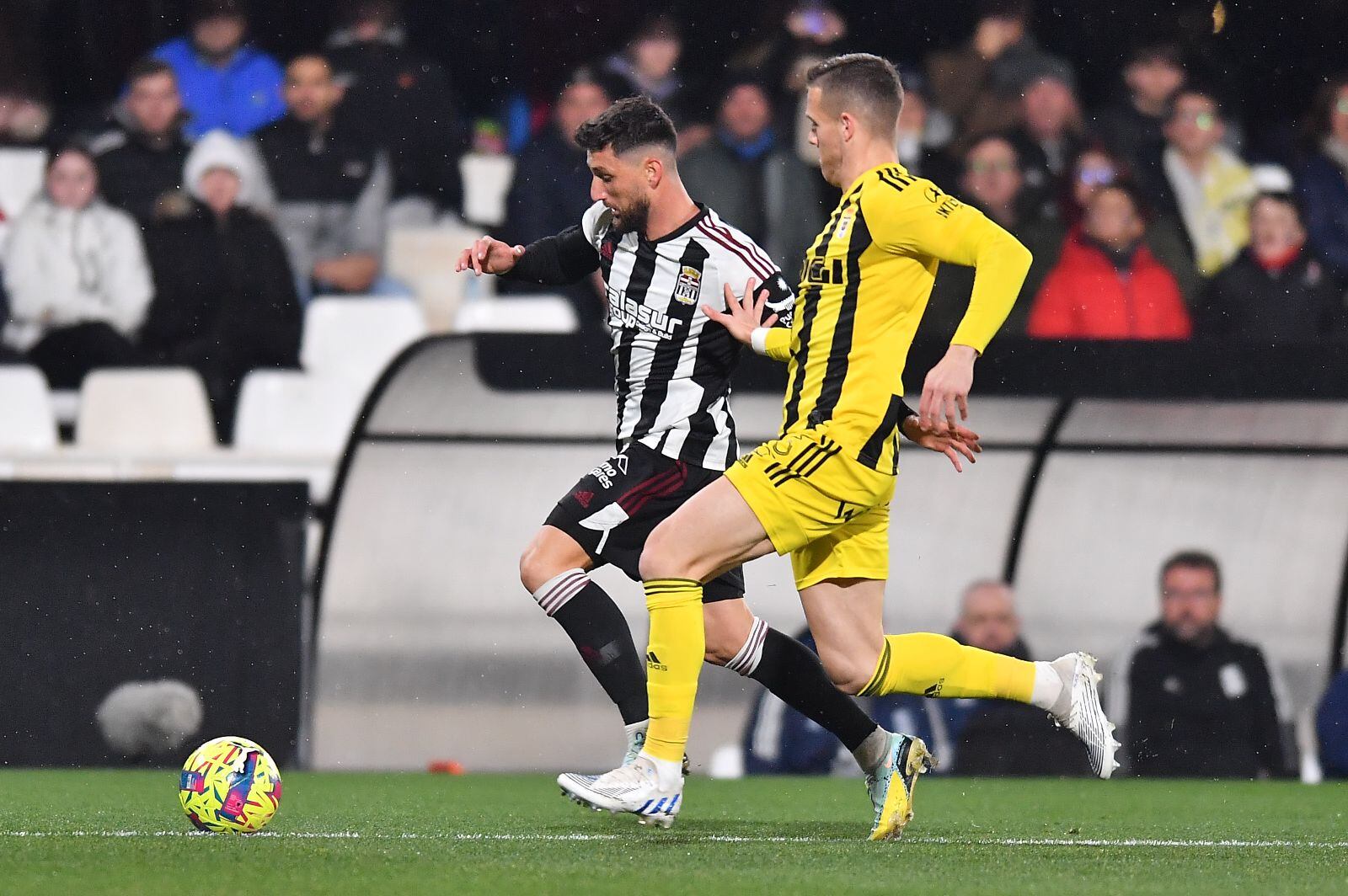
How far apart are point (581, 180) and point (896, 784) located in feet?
19.6

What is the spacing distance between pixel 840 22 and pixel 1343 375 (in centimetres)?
409

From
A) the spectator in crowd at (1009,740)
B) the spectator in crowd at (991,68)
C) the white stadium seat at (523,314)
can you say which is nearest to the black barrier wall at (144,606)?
the white stadium seat at (523,314)

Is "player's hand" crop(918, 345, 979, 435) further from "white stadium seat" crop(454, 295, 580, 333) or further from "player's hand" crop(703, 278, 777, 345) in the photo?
"white stadium seat" crop(454, 295, 580, 333)

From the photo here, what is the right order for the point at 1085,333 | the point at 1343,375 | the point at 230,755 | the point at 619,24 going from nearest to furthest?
the point at 230,755
the point at 1343,375
the point at 1085,333
the point at 619,24

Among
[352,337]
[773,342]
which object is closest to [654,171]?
[773,342]

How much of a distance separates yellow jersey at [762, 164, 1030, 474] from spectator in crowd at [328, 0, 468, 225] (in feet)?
21.0

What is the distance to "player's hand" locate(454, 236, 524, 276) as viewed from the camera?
5355mm

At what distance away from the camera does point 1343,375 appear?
27.0 feet

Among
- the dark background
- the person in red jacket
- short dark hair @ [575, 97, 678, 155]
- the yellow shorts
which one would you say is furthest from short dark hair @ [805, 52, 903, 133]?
the dark background

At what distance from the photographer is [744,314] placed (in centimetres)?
512

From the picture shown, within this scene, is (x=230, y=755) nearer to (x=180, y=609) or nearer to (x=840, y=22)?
(x=180, y=609)

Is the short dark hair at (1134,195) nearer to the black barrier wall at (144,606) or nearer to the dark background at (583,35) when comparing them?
the dark background at (583,35)

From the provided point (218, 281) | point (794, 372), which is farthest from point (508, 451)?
point (794, 372)

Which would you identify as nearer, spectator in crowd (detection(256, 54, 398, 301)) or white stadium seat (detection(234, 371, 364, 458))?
white stadium seat (detection(234, 371, 364, 458))
